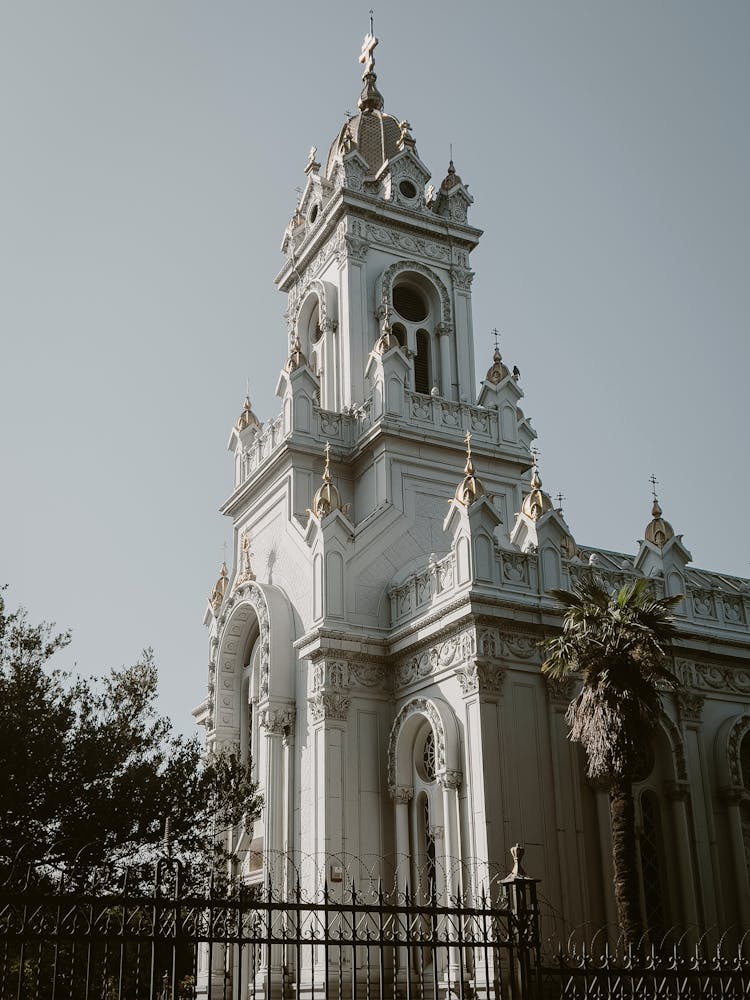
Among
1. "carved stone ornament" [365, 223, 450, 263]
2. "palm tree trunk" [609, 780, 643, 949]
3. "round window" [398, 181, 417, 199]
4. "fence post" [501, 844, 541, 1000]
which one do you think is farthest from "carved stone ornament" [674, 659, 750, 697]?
"round window" [398, 181, 417, 199]

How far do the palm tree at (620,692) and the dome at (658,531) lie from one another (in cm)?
576

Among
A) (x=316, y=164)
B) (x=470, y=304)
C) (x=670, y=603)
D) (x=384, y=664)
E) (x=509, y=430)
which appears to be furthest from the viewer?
(x=316, y=164)

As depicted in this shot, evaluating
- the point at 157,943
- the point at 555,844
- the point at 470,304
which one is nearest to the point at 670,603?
the point at 555,844

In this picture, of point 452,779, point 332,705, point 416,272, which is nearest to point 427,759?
point 452,779

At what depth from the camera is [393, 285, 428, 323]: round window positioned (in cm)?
3575

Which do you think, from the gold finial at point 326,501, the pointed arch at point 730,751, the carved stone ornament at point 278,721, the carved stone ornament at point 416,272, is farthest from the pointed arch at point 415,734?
the carved stone ornament at point 416,272

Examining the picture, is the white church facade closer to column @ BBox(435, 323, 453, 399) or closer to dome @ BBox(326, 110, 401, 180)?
column @ BBox(435, 323, 453, 399)

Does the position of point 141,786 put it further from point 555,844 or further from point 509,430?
point 509,430

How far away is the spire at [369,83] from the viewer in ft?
132

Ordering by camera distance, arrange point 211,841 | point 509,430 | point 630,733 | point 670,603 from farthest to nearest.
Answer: point 509,430, point 211,841, point 670,603, point 630,733

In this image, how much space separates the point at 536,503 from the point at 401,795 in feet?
23.7

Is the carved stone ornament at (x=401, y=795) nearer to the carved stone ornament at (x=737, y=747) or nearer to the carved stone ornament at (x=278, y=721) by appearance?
the carved stone ornament at (x=278, y=721)

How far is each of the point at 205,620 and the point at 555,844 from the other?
1458 centimetres

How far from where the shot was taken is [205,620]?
111ft
